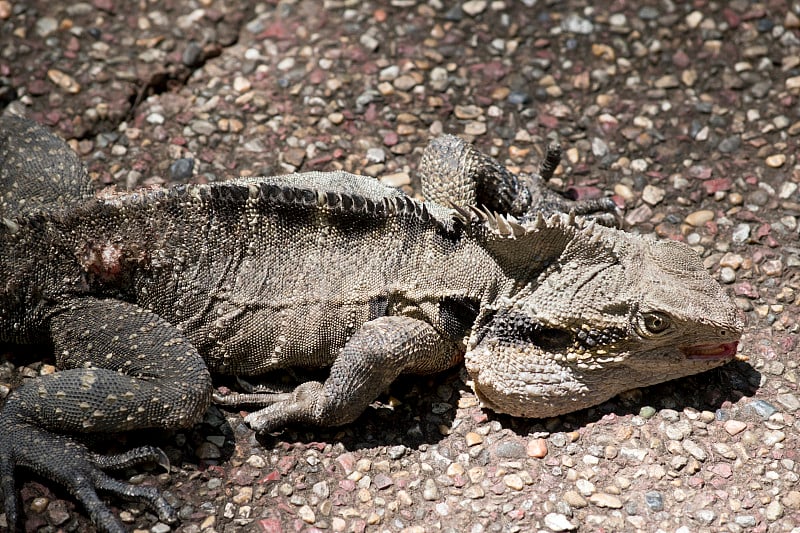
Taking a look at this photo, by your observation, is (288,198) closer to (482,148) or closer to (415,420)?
(415,420)

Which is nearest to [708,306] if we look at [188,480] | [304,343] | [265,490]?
[304,343]

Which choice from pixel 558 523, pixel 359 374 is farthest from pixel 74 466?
Result: pixel 558 523

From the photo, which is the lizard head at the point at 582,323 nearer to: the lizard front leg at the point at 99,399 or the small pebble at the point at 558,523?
the small pebble at the point at 558,523

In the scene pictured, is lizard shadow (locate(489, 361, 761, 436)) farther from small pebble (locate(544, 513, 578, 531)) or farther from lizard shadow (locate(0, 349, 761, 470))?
small pebble (locate(544, 513, 578, 531))

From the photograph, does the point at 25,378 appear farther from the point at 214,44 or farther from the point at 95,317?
the point at 214,44

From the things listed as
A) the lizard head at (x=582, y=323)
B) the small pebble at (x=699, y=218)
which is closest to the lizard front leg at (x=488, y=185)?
the small pebble at (x=699, y=218)

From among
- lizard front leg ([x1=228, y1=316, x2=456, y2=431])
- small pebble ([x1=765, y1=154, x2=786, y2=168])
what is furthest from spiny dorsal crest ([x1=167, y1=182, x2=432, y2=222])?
small pebble ([x1=765, y1=154, x2=786, y2=168])
